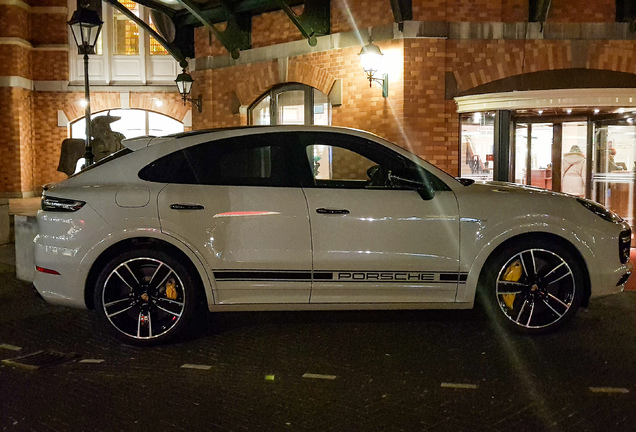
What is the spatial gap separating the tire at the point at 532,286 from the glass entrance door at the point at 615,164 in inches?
256

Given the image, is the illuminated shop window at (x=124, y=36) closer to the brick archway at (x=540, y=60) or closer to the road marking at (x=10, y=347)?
the brick archway at (x=540, y=60)

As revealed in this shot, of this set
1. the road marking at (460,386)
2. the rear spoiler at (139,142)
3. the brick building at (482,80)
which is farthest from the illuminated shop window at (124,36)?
the road marking at (460,386)

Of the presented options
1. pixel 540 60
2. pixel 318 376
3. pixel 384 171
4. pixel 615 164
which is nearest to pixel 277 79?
pixel 540 60

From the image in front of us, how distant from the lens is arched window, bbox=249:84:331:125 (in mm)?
12914

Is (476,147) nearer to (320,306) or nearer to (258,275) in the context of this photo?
(320,306)

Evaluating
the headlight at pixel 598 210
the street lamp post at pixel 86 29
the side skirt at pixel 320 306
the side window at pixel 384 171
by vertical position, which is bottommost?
the side skirt at pixel 320 306

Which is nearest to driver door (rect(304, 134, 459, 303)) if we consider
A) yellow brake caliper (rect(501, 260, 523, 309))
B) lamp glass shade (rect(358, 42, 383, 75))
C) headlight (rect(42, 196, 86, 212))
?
yellow brake caliper (rect(501, 260, 523, 309))

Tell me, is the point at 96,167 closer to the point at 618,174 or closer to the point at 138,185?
the point at 138,185

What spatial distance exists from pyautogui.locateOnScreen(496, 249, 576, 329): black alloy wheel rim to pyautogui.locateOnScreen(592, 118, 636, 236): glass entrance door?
652cm

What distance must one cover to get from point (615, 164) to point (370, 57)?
4668mm

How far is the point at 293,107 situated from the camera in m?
13.4

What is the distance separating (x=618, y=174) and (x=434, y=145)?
3.28 m

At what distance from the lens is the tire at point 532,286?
5.59 m

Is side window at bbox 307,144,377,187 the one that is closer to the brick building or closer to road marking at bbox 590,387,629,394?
the brick building
